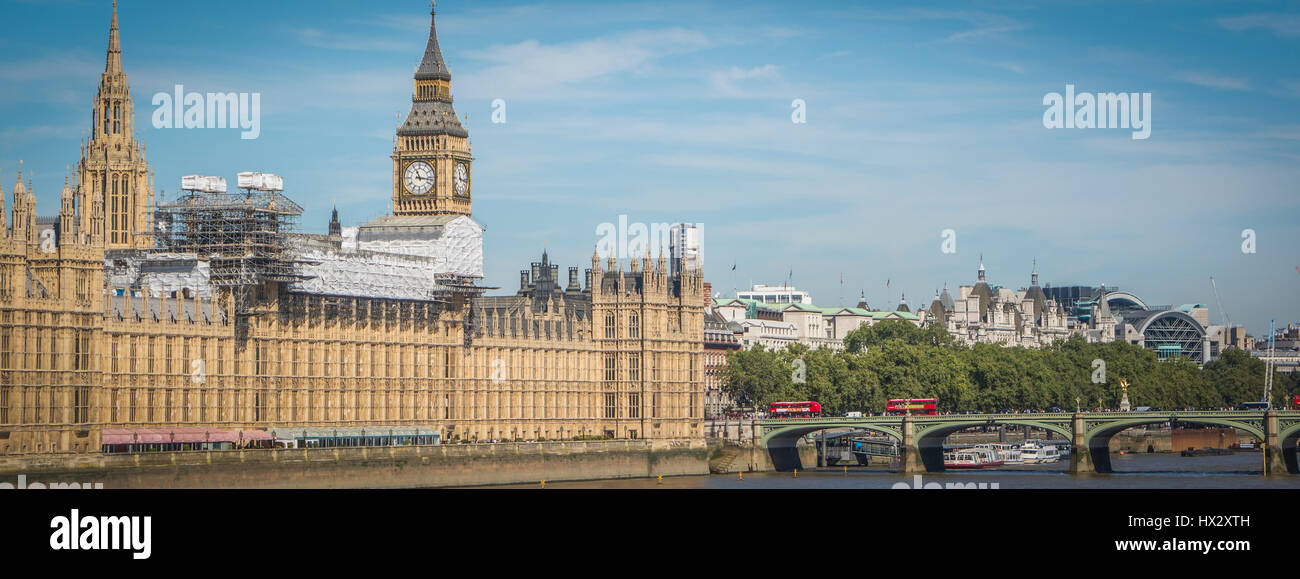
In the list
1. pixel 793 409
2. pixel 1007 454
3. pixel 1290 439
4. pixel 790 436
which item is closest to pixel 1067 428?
pixel 1290 439

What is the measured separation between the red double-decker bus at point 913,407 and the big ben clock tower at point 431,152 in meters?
37.7

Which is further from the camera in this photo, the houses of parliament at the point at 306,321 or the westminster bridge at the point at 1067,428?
the westminster bridge at the point at 1067,428

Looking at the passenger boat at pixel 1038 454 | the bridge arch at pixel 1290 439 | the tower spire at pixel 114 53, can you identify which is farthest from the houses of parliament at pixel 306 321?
the bridge arch at pixel 1290 439

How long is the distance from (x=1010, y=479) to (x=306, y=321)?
42366 mm

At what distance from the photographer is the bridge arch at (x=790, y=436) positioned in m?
140

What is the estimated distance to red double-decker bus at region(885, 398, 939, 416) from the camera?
505 feet

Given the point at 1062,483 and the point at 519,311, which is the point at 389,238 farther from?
the point at 1062,483

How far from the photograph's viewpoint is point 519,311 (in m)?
137

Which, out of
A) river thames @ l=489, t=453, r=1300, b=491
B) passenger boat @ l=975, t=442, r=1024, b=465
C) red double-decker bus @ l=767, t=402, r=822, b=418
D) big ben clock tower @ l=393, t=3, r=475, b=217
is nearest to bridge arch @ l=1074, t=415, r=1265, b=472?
river thames @ l=489, t=453, r=1300, b=491

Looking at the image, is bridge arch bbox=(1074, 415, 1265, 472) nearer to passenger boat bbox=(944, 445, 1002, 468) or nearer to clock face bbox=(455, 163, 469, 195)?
passenger boat bbox=(944, 445, 1002, 468)

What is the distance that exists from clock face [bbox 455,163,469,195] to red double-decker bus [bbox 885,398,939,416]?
36.4m

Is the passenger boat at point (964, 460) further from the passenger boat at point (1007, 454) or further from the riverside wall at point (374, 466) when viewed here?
the riverside wall at point (374, 466)
